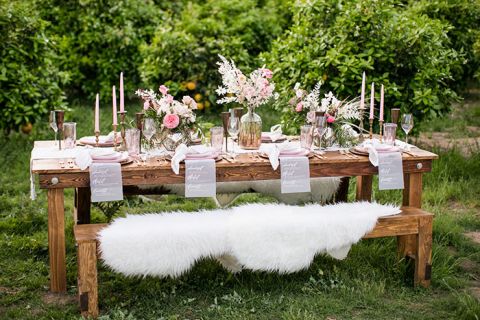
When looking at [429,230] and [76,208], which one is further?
[76,208]

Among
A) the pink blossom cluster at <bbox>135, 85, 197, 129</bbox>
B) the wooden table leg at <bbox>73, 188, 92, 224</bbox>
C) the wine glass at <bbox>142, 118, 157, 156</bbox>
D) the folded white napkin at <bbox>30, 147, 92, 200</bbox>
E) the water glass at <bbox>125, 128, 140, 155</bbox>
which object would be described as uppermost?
the pink blossom cluster at <bbox>135, 85, 197, 129</bbox>

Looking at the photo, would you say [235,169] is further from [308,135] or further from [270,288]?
[270,288]

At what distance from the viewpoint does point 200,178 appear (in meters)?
3.88

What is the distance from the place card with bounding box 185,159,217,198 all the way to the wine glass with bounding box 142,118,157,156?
0.35 metres

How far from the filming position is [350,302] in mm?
3988

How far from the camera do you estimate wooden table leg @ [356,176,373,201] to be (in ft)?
16.0

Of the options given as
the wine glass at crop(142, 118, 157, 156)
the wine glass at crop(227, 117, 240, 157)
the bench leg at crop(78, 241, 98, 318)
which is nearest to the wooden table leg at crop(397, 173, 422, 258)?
the wine glass at crop(227, 117, 240, 157)

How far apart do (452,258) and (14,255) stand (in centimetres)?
285

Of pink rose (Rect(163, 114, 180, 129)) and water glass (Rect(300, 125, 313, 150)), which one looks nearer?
pink rose (Rect(163, 114, 180, 129))

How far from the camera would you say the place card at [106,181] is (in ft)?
12.3

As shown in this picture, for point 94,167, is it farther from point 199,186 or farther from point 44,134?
point 44,134

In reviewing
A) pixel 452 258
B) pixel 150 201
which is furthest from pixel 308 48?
pixel 452 258

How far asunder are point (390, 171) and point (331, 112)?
1.66ft

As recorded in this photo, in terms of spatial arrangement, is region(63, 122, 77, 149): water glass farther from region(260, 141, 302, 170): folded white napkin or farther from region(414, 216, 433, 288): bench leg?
region(414, 216, 433, 288): bench leg
